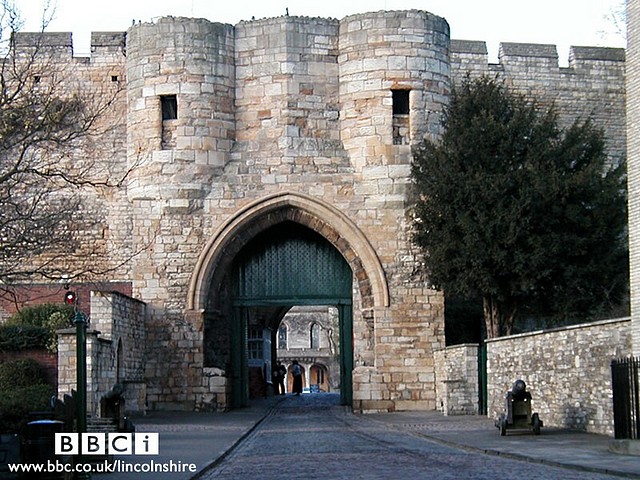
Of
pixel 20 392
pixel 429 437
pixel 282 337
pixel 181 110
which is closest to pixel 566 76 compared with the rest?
pixel 181 110

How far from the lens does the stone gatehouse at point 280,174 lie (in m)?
25.2

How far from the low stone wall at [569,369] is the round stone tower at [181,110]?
27.4 feet

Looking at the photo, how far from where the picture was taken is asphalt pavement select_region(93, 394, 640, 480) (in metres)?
12.1

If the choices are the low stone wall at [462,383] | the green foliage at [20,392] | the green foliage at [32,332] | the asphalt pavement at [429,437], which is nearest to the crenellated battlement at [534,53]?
the low stone wall at [462,383]

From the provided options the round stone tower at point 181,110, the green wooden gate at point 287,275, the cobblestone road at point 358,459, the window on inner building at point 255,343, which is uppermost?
the round stone tower at point 181,110

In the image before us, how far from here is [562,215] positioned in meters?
22.8

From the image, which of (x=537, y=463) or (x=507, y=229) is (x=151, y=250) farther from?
(x=537, y=463)

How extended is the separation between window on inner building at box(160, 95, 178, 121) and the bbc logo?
10.7 meters

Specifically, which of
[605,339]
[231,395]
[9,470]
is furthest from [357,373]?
[9,470]

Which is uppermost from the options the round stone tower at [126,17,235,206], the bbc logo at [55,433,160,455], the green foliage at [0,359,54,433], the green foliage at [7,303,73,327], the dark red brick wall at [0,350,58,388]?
the round stone tower at [126,17,235,206]

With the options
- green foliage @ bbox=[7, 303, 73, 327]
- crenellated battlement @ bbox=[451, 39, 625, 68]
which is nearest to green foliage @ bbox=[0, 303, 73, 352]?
green foliage @ bbox=[7, 303, 73, 327]

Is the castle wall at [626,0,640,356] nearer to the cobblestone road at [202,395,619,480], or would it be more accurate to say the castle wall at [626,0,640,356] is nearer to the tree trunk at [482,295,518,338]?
the cobblestone road at [202,395,619,480]

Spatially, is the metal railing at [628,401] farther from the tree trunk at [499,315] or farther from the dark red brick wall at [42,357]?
the dark red brick wall at [42,357]

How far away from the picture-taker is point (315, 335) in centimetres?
6184
